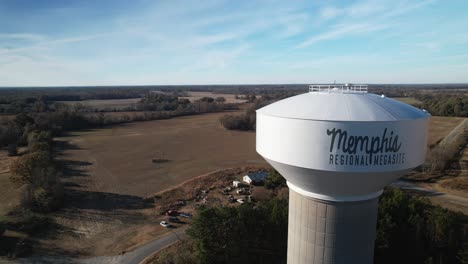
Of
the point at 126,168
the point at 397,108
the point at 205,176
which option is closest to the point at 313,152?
the point at 397,108

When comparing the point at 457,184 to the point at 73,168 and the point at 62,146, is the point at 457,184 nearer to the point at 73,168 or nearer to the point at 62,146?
the point at 73,168

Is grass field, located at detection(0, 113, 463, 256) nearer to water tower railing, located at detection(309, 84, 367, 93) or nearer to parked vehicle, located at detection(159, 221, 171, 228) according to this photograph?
parked vehicle, located at detection(159, 221, 171, 228)

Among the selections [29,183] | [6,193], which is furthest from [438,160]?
[6,193]

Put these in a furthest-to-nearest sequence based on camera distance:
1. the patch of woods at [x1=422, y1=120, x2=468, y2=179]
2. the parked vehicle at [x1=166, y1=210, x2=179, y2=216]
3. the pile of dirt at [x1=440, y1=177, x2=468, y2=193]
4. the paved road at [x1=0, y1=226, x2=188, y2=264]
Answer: the patch of woods at [x1=422, y1=120, x2=468, y2=179]
the pile of dirt at [x1=440, y1=177, x2=468, y2=193]
the parked vehicle at [x1=166, y1=210, x2=179, y2=216]
the paved road at [x1=0, y1=226, x2=188, y2=264]

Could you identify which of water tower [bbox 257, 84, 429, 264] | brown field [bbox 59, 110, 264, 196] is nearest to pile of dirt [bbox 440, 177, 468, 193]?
brown field [bbox 59, 110, 264, 196]

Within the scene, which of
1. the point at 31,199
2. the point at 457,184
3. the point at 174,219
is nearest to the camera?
the point at 174,219
